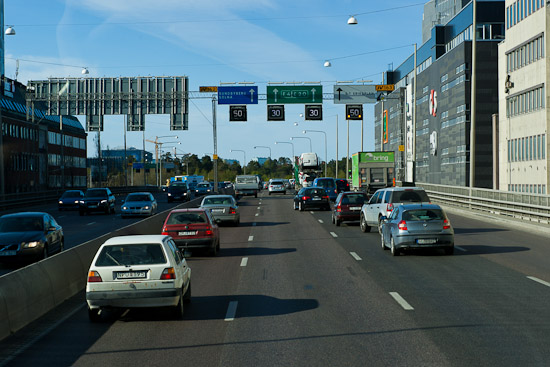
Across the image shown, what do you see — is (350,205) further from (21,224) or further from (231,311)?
(231,311)

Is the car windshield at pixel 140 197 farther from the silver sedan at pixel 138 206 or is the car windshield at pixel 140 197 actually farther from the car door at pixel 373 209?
the car door at pixel 373 209

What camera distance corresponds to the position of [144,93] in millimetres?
52844

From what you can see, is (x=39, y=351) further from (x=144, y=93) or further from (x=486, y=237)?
(x=144, y=93)

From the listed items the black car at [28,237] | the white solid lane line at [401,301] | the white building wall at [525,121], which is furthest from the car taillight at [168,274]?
the white building wall at [525,121]

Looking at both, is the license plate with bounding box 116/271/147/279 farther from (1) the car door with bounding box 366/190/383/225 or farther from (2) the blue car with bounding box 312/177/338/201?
(2) the blue car with bounding box 312/177/338/201

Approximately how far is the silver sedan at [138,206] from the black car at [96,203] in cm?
353

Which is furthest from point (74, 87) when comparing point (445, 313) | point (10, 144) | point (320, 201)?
point (445, 313)

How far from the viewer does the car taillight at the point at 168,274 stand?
11133 millimetres

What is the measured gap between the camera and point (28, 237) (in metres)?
18.5

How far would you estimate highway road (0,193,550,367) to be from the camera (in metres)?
8.58

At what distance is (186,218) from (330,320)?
1128cm

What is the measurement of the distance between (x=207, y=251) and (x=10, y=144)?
6900cm

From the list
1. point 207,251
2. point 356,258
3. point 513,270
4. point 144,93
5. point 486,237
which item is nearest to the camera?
point 513,270

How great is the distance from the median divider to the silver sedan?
2357 cm
